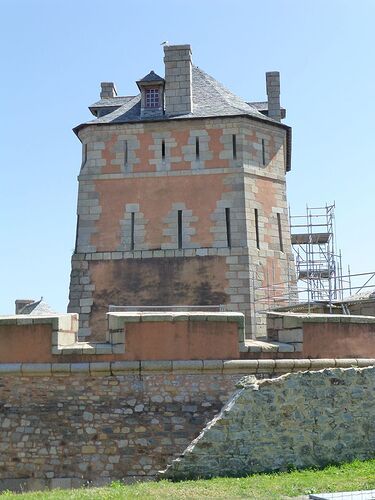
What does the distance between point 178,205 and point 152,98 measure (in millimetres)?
3818

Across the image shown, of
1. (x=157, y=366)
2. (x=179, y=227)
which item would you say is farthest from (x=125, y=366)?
(x=179, y=227)

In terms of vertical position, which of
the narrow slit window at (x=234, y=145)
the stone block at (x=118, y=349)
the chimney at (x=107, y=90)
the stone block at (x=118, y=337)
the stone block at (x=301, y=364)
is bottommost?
the stone block at (x=301, y=364)

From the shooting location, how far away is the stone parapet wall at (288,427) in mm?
10477

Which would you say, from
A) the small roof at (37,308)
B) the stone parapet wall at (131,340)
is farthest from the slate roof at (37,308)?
the stone parapet wall at (131,340)

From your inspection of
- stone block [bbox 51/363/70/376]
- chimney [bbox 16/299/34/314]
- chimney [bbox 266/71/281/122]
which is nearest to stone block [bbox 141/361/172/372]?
stone block [bbox 51/363/70/376]

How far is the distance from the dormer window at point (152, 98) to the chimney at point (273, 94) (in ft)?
13.0

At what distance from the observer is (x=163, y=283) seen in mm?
18656

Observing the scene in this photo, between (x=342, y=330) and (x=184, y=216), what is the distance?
7472mm

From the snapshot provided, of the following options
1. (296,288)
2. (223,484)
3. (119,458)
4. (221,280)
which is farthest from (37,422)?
(296,288)

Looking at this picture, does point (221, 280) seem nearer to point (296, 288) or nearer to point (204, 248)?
point (204, 248)

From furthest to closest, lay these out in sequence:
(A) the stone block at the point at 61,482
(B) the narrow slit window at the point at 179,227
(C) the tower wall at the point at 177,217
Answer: (B) the narrow slit window at the point at 179,227 < (C) the tower wall at the point at 177,217 < (A) the stone block at the point at 61,482

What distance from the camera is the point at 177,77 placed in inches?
815

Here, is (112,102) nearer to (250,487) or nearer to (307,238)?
(307,238)

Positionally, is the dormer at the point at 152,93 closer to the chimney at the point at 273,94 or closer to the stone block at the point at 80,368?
the chimney at the point at 273,94
